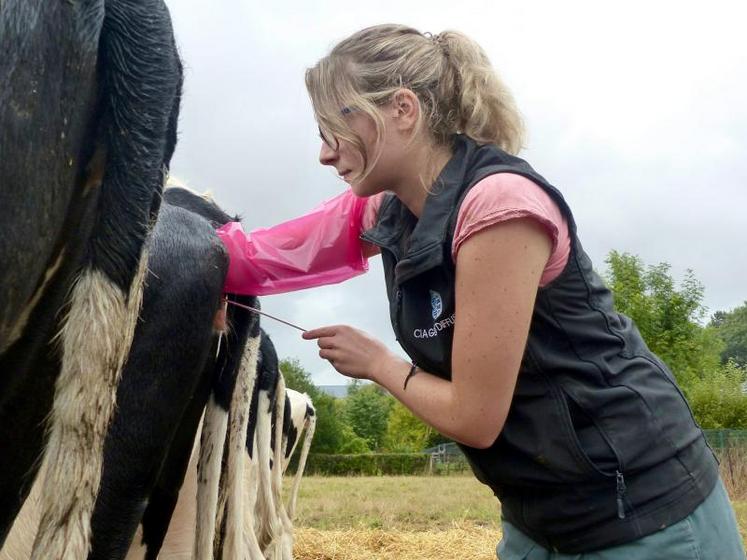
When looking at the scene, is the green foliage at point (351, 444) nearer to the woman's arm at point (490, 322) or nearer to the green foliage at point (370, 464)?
the green foliage at point (370, 464)

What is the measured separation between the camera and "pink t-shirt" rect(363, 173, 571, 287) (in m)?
2.10

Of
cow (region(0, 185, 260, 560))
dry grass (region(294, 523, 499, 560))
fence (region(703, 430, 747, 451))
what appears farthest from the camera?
fence (region(703, 430, 747, 451))

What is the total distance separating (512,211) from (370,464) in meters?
37.3

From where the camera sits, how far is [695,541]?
7.23ft

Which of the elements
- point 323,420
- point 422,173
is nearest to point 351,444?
point 323,420

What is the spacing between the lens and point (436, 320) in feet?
7.52

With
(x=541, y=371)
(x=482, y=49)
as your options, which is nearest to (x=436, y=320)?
(x=541, y=371)

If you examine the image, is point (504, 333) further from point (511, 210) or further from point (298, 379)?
point (298, 379)

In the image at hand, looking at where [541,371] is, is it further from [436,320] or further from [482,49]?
A: [482,49]

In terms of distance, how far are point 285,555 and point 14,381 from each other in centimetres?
615

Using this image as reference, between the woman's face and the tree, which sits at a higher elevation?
the tree

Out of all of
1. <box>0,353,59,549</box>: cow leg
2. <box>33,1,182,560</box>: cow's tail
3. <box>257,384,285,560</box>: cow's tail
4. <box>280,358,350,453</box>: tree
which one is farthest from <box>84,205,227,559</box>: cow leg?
<box>280,358,350,453</box>: tree

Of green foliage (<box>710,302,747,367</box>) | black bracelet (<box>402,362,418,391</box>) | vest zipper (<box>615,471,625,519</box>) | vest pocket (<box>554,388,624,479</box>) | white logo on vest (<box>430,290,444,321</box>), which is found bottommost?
vest zipper (<box>615,471,625,519</box>)

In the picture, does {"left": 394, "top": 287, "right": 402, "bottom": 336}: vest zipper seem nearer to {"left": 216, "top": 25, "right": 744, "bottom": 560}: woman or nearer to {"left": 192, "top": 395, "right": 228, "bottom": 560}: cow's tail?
{"left": 216, "top": 25, "right": 744, "bottom": 560}: woman
